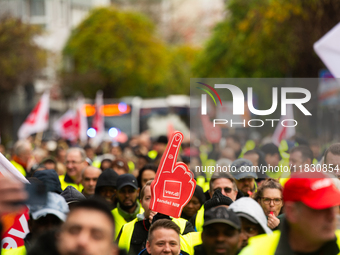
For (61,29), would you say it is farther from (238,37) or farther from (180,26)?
(238,37)

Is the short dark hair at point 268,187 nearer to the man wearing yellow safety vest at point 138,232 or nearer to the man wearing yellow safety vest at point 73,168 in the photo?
the man wearing yellow safety vest at point 138,232

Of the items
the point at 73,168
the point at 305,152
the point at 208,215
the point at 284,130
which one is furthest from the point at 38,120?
the point at 208,215

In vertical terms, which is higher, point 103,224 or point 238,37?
point 238,37

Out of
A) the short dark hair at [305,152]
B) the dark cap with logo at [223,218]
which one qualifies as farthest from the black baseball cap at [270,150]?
the dark cap with logo at [223,218]

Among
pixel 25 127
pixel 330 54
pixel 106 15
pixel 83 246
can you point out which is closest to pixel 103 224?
pixel 83 246

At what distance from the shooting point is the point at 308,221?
3.20 metres

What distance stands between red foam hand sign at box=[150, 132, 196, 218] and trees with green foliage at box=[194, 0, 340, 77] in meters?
13.0

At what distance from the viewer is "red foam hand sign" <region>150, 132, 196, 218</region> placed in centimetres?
516

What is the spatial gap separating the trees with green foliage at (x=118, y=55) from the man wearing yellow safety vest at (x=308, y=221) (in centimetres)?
4219

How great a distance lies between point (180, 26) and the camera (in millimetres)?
67062

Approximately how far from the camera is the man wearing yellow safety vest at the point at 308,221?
318cm

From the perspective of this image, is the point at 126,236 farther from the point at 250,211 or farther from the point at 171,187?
the point at 250,211

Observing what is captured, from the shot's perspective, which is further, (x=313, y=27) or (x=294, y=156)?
(x=313, y=27)

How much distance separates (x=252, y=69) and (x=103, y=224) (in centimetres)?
2727
